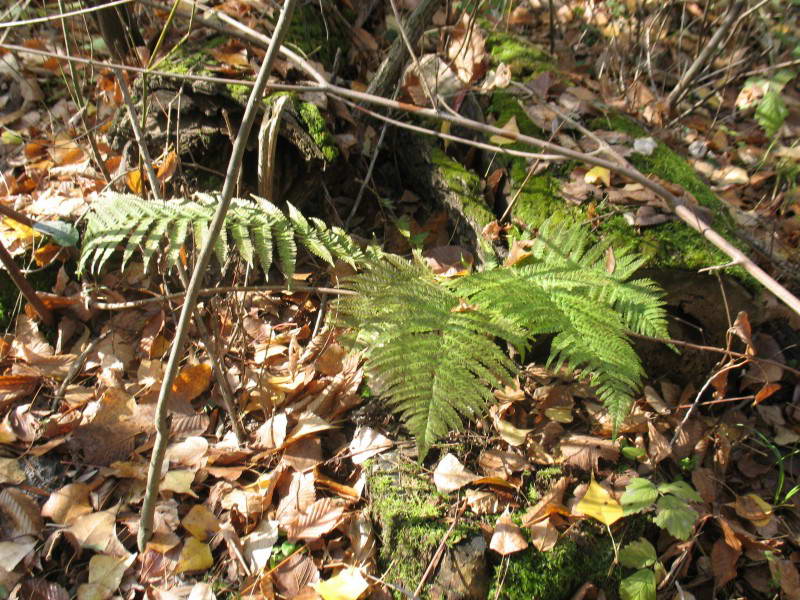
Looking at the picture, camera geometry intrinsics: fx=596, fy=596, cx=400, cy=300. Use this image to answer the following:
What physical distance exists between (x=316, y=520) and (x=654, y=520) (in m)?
1.18

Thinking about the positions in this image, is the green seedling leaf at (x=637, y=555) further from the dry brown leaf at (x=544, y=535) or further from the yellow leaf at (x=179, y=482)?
the yellow leaf at (x=179, y=482)

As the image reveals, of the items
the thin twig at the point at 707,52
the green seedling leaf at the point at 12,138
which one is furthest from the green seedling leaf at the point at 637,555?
the green seedling leaf at the point at 12,138

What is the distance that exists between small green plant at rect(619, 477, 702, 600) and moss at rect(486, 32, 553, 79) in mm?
2214

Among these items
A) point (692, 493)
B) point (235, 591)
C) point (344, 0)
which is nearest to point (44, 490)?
point (235, 591)

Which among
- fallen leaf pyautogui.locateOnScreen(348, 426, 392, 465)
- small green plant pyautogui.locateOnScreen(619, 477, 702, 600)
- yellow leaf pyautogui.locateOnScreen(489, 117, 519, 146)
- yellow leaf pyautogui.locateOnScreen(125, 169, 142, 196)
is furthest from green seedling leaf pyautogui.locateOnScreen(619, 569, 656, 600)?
yellow leaf pyautogui.locateOnScreen(125, 169, 142, 196)

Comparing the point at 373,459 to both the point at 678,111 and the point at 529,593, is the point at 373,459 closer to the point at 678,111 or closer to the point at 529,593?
the point at 529,593

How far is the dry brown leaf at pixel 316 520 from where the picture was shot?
2107mm

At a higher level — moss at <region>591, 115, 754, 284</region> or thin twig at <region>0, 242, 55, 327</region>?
moss at <region>591, 115, 754, 284</region>

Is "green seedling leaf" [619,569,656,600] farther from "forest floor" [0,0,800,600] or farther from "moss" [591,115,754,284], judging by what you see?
"moss" [591,115,754,284]

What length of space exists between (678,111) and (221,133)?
2711mm

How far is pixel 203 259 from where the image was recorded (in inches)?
62.3

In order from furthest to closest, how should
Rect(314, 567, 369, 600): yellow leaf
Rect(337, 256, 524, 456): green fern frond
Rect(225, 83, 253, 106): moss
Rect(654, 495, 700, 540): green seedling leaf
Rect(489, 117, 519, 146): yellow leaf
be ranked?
Rect(489, 117, 519, 146): yellow leaf < Rect(225, 83, 253, 106): moss < Rect(654, 495, 700, 540): green seedling leaf < Rect(314, 567, 369, 600): yellow leaf < Rect(337, 256, 524, 456): green fern frond

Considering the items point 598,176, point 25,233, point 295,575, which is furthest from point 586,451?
point 25,233

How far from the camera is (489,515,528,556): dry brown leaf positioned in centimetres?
199
